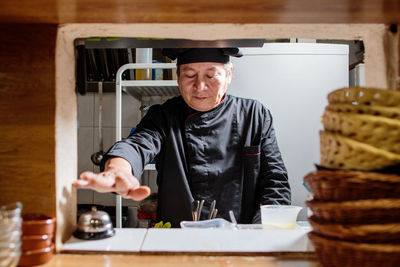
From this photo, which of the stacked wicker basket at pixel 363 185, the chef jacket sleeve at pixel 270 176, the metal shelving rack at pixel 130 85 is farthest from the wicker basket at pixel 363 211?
the metal shelving rack at pixel 130 85

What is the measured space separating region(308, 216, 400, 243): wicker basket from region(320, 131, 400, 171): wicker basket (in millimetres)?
94

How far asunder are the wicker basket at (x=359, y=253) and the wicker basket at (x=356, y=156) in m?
0.13

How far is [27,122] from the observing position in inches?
29.6

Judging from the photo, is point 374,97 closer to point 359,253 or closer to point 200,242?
point 359,253

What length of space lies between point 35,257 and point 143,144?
104cm

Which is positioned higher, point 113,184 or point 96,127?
point 96,127

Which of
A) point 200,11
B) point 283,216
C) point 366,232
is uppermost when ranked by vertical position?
point 200,11

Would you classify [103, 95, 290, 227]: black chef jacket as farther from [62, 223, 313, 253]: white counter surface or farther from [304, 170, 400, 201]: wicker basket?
[304, 170, 400, 201]: wicker basket

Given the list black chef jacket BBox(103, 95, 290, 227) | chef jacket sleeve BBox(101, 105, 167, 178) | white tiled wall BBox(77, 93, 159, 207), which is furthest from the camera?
→ white tiled wall BBox(77, 93, 159, 207)

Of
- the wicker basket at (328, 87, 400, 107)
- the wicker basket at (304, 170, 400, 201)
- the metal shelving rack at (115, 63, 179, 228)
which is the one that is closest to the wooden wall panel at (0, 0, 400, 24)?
the wicker basket at (328, 87, 400, 107)

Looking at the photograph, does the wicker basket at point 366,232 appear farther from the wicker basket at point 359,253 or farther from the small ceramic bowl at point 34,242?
the small ceramic bowl at point 34,242

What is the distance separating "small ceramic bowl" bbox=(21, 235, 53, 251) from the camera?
682 millimetres

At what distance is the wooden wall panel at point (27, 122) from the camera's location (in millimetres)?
749

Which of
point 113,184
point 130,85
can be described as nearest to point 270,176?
point 130,85
